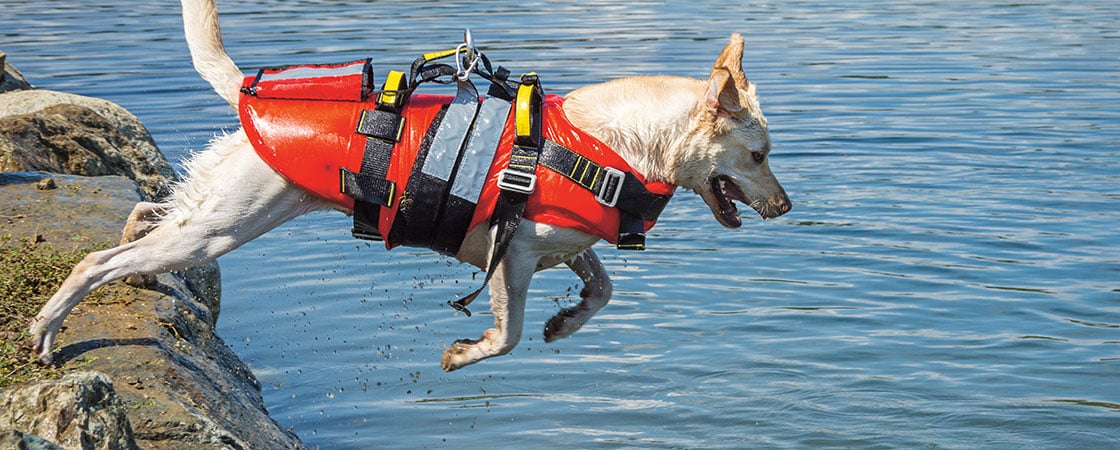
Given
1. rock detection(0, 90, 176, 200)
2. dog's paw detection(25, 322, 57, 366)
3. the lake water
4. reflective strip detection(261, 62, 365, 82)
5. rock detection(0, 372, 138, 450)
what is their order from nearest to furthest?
rock detection(0, 372, 138, 450), dog's paw detection(25, 322, 57, 366), reflective strip detection(261, 62, 365, 82), the lake water, rock detection(0, 90, 176, 200)

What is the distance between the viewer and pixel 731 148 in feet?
19.1

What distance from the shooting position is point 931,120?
15.0 meters

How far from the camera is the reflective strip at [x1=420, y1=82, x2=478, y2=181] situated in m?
5.63

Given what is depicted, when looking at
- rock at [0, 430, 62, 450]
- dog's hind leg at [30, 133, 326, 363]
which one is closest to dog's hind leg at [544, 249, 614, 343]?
dog's hind leg at [30, 133, 326, 363]

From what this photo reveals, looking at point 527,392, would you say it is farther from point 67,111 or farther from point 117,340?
point 67,111

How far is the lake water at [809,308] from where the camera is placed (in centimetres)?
738

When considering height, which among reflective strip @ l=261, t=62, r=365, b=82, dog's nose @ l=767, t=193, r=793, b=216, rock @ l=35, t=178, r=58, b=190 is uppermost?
reflective strip @ l=261, t=62, r=365, b=82

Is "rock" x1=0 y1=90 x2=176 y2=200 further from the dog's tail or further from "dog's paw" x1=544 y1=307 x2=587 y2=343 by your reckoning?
"dog's paw" x1=544 y1=307 x2=587 y2=343

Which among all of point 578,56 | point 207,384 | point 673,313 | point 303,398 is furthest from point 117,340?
point 578,56

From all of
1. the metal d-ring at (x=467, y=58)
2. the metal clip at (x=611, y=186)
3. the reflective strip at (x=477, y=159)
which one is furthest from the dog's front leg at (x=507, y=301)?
the metal d-ring at (x=467, y=58)

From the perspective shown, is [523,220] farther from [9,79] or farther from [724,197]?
[9,79]

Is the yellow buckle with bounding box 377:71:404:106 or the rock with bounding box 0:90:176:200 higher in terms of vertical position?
the yellow buckle with bounding box 377:71:404:106

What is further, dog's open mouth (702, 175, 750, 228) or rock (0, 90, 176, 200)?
rock (0, 90, 176, 200)

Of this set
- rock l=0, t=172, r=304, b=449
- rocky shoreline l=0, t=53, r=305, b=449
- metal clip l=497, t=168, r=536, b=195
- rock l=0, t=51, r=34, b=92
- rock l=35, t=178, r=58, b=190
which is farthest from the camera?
rock l=0, t=51, r=34, b=92
